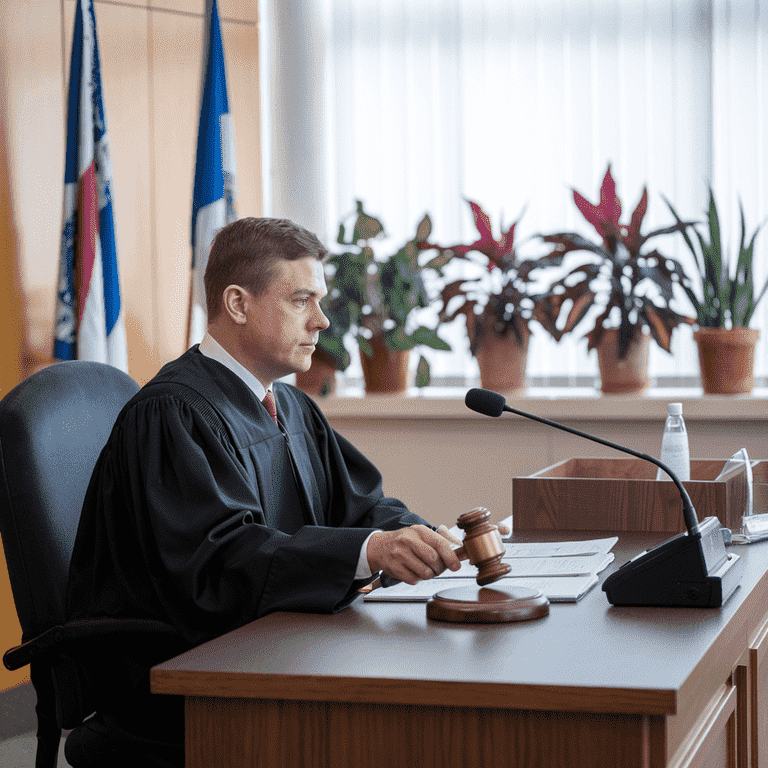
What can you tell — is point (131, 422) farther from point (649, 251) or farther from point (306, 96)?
point (306, 96)

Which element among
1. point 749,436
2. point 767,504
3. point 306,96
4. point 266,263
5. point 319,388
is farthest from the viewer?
point 306,96

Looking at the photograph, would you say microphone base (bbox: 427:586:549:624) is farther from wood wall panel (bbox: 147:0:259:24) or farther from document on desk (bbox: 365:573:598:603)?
wood wall panel (bbox: 147:0:259:24)

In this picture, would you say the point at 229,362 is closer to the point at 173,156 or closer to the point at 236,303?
the point at 236,303

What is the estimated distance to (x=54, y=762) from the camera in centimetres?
164

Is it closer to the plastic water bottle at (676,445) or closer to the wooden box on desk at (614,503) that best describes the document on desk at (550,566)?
the wooden box on desk at (614,503)

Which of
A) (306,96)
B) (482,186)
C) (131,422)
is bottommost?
(131,422)

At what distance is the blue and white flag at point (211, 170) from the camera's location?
364 centimetres

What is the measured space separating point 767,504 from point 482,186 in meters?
2.26

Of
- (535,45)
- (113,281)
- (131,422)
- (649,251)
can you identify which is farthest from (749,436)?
(131,422)

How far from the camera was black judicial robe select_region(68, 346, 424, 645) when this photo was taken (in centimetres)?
149

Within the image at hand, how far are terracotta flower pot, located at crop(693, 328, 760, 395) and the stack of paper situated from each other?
6.13 ft

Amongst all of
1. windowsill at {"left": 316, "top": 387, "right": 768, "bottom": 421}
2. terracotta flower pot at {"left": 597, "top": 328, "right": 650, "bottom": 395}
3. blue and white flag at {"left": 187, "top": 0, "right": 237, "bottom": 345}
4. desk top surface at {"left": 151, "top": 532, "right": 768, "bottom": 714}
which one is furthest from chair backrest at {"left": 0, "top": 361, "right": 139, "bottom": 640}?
terracotta flower pot at {"left": 597, "top": 328, "right": 650, "bottom": 395}

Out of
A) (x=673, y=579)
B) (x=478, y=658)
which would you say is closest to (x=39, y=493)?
(x=478, y=658)

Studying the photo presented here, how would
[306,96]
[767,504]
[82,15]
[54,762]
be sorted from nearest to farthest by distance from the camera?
[54,762]
[767,504]
[82,15]
[306,96]
